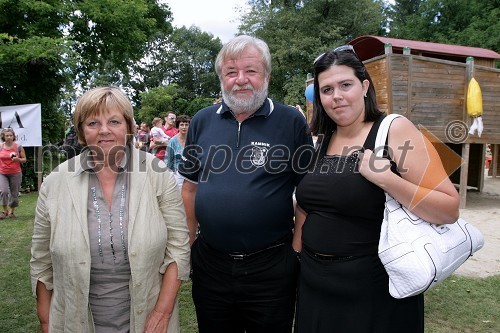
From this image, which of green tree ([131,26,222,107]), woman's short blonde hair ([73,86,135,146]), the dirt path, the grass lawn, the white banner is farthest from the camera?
green tree ([131,26,222,107])

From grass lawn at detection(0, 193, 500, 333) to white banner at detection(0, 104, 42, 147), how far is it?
6.62 m

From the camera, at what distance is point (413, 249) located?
1877 mm

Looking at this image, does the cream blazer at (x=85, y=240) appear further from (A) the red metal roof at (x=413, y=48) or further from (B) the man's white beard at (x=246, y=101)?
(A) the red metal roof at (x=413, y=48)

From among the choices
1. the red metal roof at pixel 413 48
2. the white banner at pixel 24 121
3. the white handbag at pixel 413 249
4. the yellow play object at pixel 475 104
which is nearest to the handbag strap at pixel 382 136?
the white handbag at pixel 413 249

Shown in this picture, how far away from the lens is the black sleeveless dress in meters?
2.06

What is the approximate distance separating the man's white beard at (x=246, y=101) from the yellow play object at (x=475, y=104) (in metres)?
8.90

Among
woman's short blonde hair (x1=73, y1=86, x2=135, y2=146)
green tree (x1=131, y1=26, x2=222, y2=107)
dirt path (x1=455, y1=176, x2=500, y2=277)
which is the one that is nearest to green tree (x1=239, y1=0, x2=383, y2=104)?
dirt path (x1=455, y1=176, x2=500, y2=277)

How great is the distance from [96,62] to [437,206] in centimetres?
1829

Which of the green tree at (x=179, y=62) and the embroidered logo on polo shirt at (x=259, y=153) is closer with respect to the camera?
the embroidered logo on polo shirt at (x=259, y=153)

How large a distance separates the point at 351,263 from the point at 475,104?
9.27 m

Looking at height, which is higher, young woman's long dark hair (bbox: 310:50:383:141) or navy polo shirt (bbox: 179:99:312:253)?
young woman's long dark hair (bbox: 310:50:383:141)

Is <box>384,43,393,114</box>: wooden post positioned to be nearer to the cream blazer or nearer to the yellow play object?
the yellow play object

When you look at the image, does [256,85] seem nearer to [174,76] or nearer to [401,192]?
[401,192]

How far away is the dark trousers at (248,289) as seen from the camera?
2477mm
